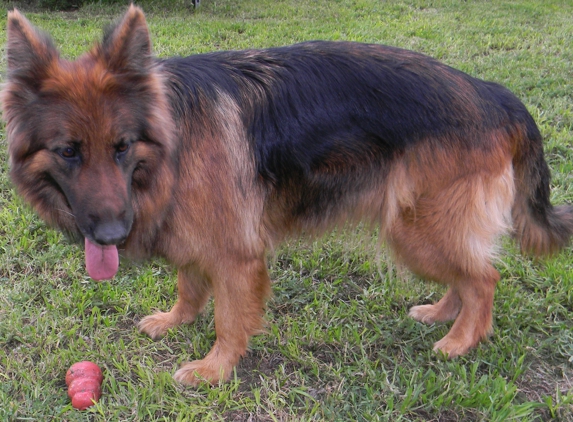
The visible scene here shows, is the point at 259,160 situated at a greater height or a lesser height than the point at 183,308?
greater

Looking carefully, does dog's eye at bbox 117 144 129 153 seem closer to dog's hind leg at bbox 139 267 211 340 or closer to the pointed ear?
the pointed ear

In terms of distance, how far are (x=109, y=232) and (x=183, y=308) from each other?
4.13 feet

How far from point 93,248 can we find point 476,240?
6.86 ft

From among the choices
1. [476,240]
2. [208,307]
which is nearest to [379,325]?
[476,240]

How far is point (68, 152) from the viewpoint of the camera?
2.19 m

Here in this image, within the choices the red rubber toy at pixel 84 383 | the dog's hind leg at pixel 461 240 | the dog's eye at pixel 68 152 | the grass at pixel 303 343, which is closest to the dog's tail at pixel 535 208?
the dog's hind leg at pixel 461 240

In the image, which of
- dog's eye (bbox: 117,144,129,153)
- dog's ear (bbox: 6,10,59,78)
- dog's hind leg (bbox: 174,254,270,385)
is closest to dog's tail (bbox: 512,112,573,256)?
dog's hind leg (bbox: 174,254,270,385)

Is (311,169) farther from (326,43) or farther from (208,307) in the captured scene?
(208,307)

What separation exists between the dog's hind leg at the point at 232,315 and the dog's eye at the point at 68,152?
3.04 ft

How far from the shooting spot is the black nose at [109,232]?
2184 millimetres

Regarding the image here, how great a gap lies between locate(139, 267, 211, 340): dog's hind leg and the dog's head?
1.02 m

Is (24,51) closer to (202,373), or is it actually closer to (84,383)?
(84,383)

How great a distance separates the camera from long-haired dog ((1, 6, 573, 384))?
2.21 metres

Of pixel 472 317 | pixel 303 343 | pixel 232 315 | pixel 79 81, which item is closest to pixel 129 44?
pixel 79 81
